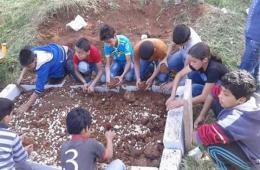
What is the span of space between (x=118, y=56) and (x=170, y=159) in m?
1.57

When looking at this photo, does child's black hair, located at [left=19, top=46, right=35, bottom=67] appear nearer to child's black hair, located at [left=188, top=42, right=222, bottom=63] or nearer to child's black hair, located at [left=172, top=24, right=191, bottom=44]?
child's black hair, located at [left=172, top=24, right=191, bottom=44]

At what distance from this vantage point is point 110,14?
20.4ft

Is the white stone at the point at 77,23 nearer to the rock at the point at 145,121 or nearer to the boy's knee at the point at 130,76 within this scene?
the boy's knee at the point at 130,76

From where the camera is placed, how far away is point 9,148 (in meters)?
3.37

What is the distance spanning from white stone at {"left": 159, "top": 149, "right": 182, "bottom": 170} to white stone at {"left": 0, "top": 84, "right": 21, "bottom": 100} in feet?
6.81

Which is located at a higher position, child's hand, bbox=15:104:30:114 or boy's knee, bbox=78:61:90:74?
boy's knee, bbox=78:61:90:74

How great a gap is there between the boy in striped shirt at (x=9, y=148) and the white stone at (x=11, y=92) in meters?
1.30

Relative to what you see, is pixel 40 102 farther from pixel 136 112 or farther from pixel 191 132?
pixel 191 132

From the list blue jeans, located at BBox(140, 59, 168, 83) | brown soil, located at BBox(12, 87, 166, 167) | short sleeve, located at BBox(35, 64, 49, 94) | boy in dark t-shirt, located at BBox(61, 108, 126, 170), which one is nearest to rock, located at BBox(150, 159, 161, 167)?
brown soil, located at BBox(12, 87, 166, 167)

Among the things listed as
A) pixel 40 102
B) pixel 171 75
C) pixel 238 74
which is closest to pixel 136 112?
pixel 171 75

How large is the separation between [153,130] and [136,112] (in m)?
0.33

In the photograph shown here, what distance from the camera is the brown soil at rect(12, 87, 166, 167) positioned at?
3979mm

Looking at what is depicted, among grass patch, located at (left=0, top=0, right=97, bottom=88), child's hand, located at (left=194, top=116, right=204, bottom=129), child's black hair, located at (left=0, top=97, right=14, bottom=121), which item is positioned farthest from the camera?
grass patch, located at (left=0, top=0, right=97, bottom=88)

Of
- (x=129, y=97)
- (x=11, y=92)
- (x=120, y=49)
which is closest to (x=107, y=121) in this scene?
(x=129, y=97)
